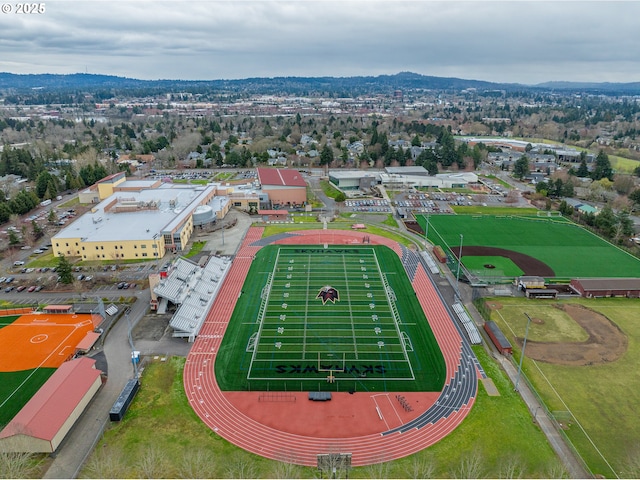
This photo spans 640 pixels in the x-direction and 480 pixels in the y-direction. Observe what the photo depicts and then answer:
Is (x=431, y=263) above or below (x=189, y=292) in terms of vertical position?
below

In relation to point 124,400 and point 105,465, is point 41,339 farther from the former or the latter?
point 105,465

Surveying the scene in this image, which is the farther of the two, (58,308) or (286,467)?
(58,308)

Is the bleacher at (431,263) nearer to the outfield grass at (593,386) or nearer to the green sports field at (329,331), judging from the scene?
the green sports field at (329,331)

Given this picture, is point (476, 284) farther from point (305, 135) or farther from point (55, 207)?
point (305, 135)

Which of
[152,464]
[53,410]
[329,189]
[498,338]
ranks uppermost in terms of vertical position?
[53,410]

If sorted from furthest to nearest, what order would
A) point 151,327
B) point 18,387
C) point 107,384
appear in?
point 151,327 < point 107,384 < point 18,387

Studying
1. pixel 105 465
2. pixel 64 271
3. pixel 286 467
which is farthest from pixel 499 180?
pixel 105 465
